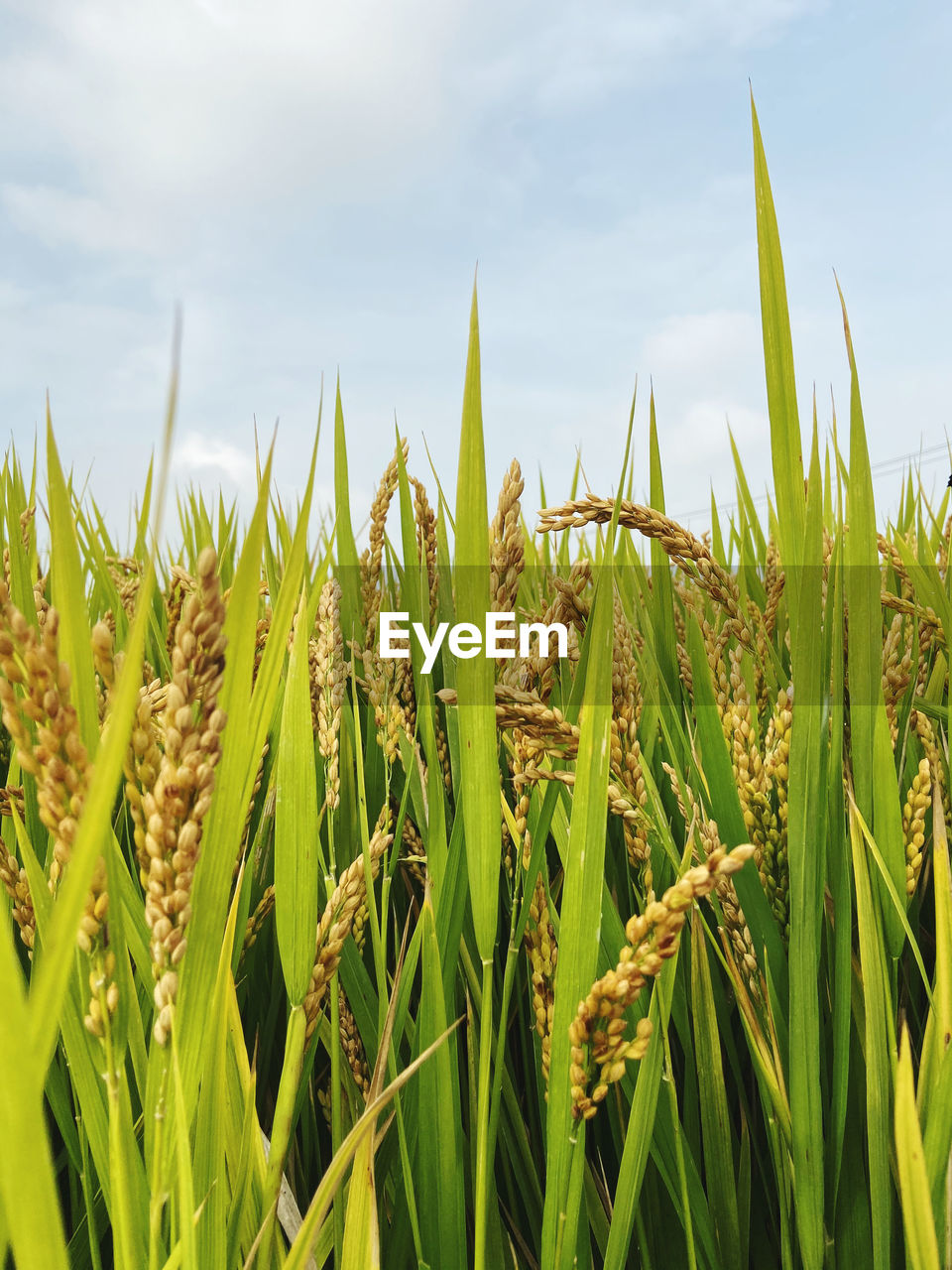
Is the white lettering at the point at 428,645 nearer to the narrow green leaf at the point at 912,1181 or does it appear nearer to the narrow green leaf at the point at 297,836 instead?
the narrow green leaf at the point at 297,836

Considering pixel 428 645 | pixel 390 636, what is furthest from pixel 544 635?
pixel 390 636

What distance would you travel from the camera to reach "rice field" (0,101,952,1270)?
38 cm

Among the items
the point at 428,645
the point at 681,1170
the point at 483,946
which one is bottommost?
the point at 681,1170

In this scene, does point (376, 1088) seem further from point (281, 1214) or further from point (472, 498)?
point (472, 498)

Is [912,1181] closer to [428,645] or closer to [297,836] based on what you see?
[297,836]

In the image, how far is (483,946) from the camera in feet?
2.09

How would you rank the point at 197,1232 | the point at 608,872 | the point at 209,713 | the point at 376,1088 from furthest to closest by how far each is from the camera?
1. the point at 608,872
2. the point at 376,1088
3. the point at 197,1232
4. the point at 209,713

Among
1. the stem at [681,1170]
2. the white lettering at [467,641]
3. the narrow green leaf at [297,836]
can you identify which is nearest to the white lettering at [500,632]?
the white lettering at [467,641]

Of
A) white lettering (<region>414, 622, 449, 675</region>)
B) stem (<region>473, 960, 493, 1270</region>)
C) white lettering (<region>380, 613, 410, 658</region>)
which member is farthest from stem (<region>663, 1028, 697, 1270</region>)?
white lettering (<region>380, 613, 410, 658</region>)

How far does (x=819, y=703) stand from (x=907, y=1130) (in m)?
0.33

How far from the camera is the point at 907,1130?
Answer: 1.73 ft

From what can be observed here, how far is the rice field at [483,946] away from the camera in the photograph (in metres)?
0.38

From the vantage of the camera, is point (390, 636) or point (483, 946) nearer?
point (483, 946)

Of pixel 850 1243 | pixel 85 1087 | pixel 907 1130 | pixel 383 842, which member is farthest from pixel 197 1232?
pixel 850 1243
